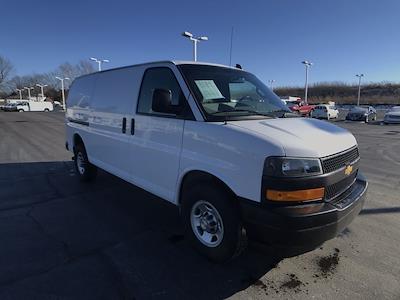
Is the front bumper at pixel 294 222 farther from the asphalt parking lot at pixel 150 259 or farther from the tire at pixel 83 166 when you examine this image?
the tire at pixel 83 166

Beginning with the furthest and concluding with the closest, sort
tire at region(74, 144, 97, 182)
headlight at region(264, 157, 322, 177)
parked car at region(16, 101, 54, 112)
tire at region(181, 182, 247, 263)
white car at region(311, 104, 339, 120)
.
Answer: parked car at region(16, 101, 54, 112)
white car at region(311, 104, 339, 120)
tire at region(74, 144, 97, 182)
tire at region(181, 182, 247, 263)
headlight at region(264, 157, 322, 177)

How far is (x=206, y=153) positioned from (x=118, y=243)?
1.68 m

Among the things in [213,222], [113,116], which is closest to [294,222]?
[213,222]

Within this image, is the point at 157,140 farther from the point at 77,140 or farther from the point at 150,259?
the point at 77,140

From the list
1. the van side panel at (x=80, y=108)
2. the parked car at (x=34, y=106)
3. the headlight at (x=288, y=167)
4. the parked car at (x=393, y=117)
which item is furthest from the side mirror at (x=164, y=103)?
the parked car at (x=34, y=106)

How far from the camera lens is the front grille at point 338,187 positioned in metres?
3.15

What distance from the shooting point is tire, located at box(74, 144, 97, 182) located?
271 inches

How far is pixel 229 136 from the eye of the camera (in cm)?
325

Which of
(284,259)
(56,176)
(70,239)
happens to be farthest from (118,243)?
(56,176)

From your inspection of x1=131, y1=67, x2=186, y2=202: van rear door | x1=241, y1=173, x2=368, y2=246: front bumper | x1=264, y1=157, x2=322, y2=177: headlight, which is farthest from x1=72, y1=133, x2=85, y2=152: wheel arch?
x1=264, y1=157, x2=322, y2=177: headlight

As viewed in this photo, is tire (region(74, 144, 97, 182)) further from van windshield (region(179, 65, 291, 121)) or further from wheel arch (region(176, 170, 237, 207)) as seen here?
van windshield (region(179, 65, 291, 121))

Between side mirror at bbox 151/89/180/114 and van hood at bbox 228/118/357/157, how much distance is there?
735 millimetres

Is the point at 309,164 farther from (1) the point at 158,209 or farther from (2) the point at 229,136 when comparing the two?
(1) the point at 158,209

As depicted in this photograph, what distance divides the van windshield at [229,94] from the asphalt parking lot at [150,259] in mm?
1510
